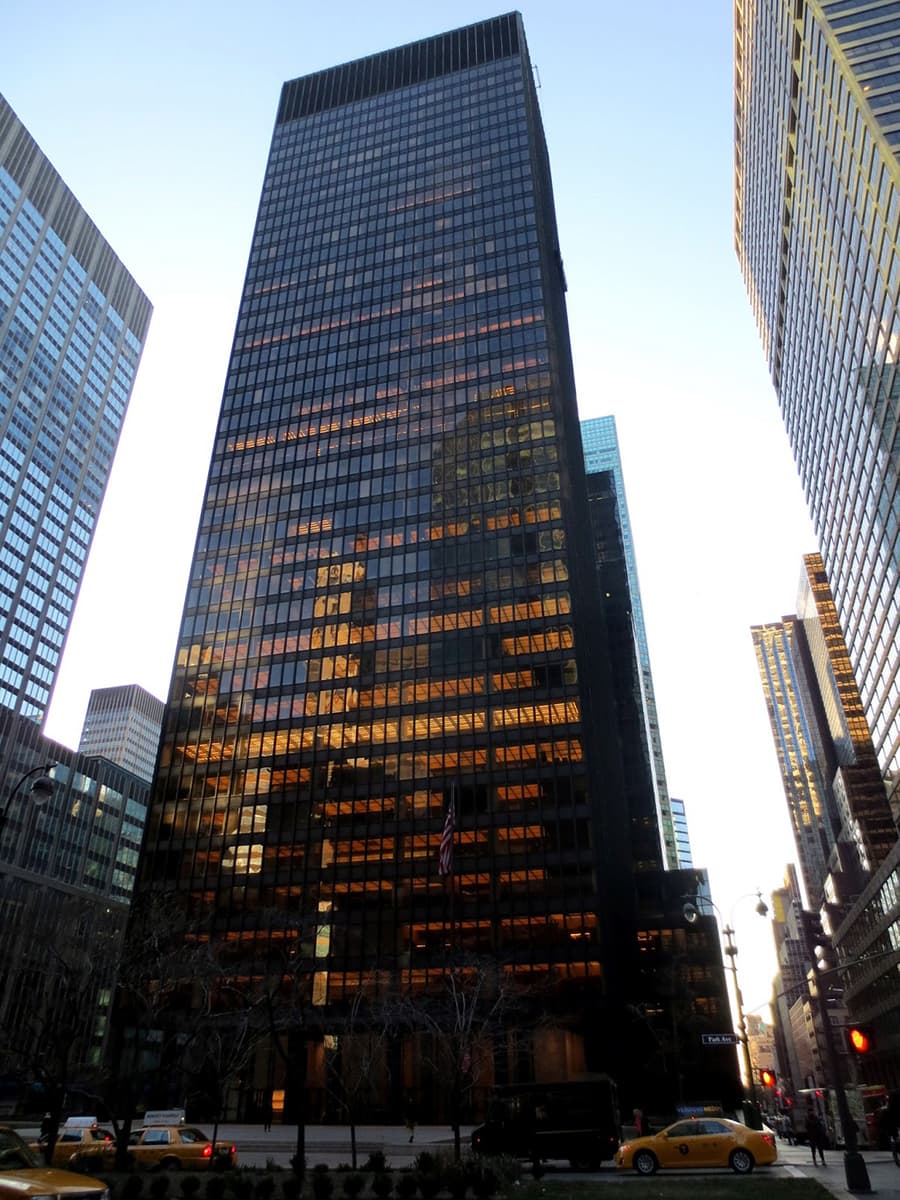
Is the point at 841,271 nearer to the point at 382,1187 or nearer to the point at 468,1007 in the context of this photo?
the point at 468,1007

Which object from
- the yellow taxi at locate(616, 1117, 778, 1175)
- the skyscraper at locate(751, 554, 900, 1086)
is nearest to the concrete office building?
the yellow taxi at locate(616, 1117, 778, 1175)

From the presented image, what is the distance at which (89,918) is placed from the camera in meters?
55.9

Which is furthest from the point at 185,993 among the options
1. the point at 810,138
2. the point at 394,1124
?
the point at 810,138

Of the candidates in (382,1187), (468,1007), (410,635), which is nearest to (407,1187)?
(382,1187)

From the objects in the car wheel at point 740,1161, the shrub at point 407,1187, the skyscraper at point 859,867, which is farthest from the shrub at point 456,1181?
the skyscraper at point 859,867

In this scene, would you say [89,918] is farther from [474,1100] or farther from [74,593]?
[74,593]

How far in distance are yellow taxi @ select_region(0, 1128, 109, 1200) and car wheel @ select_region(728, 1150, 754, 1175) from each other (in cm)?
2215

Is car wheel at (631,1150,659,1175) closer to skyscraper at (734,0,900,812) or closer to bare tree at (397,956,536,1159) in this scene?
bare tree at (397,956,536,1159)

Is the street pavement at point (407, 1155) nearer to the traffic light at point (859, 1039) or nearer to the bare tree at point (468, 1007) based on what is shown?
the traffic light at point (859, 1039)

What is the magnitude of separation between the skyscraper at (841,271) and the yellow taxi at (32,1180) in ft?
288

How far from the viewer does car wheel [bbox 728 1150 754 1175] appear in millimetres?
27922

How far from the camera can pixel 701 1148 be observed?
93.0 feet

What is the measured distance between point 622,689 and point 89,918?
9565cm

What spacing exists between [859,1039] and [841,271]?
92.2 meters
